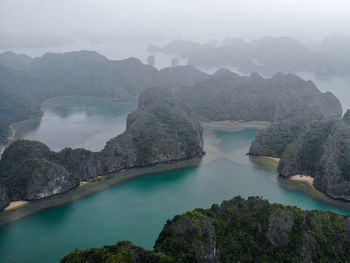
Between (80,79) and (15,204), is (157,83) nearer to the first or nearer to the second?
(80,79)

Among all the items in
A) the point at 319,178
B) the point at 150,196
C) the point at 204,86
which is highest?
the point at 204,86

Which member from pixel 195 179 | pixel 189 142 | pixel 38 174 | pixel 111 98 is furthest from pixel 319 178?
pixel 111 98

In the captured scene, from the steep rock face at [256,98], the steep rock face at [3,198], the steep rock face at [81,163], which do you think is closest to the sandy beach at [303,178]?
the steep rock face at [256,98]

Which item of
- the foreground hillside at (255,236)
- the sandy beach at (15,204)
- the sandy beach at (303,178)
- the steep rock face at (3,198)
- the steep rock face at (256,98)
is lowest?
the sandy beach at (15,204)

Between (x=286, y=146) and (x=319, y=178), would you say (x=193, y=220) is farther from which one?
(x=286, y=146)

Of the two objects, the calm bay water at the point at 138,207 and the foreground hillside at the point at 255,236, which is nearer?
the foreground hillside at the point at 255,236

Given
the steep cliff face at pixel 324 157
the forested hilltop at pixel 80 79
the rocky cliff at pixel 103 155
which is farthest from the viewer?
the forested hilltop at pixel 80 79

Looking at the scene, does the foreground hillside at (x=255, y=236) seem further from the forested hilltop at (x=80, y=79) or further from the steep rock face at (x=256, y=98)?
the forested hilltop at (x=80, y=79)
